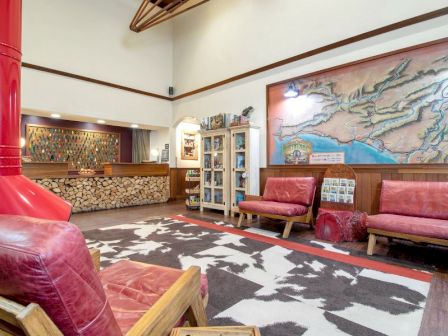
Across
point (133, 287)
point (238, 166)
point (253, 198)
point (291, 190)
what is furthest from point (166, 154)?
point (133, 287)

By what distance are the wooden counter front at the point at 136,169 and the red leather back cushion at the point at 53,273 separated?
19.4 feet

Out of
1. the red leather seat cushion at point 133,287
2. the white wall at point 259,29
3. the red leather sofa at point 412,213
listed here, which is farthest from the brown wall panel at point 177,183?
the red leather seat cushion at point 133,287

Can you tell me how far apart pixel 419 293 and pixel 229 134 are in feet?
12.6

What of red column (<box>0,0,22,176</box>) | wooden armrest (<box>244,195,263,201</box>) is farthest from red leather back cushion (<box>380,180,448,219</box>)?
red column (<box>0,0,22,176</box>)

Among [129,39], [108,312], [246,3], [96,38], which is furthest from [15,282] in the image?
[129,39]

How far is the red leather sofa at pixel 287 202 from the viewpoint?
11.8 ft

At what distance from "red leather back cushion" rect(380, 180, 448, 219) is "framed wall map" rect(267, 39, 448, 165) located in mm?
399

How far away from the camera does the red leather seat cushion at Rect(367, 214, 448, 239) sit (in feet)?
7.99

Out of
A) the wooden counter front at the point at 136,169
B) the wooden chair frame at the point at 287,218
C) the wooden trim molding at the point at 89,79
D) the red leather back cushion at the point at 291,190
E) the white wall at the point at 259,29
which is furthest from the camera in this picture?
the wooden counter front at the point at 136,169

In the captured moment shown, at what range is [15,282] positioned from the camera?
21.5 inches

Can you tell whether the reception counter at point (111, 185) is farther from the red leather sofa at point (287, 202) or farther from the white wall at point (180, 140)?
the red leather sofa at point (287, 202)

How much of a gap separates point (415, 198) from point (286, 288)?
7.17ft

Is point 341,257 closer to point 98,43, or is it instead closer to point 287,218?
point 287,218

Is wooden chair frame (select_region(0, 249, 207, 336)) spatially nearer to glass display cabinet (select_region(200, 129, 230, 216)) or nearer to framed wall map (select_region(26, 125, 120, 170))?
glass display cabinet (select_region(200, 129, 230, 216))
